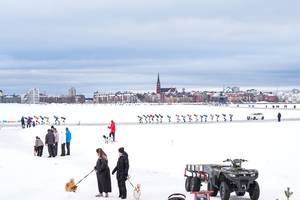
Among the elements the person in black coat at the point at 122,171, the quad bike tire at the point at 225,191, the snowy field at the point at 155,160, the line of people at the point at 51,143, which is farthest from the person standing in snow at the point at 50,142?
the quad bike tire at the point at 225,191

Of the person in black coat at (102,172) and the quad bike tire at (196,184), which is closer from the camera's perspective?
the person in black coat at (102,172)

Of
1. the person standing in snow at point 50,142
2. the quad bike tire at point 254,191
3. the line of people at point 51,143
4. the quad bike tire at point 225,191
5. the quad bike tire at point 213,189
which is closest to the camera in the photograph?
the quad bike tire at point 225,191

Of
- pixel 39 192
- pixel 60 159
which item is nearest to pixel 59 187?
pixel 39 192

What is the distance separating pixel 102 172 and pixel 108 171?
0.57 feet

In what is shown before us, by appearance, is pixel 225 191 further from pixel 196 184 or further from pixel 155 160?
pixel 155 160

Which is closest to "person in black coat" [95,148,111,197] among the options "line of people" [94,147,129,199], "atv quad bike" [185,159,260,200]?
"line of people" [94,147,129,199]

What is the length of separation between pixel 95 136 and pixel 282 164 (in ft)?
64.9

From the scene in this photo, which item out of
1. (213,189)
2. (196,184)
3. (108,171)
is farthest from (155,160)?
(108,171)

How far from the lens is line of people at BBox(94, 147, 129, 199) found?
1673cm

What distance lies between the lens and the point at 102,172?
16.9m

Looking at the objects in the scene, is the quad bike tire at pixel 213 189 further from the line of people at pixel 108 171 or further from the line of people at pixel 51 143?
the line of people at pixel 51 143

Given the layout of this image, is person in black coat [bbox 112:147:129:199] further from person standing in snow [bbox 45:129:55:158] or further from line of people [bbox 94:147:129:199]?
person standing in snow [bbox 45:129:55:158]

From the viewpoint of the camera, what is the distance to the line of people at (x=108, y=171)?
54.9 feet

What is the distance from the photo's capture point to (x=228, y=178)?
54.2 feet
